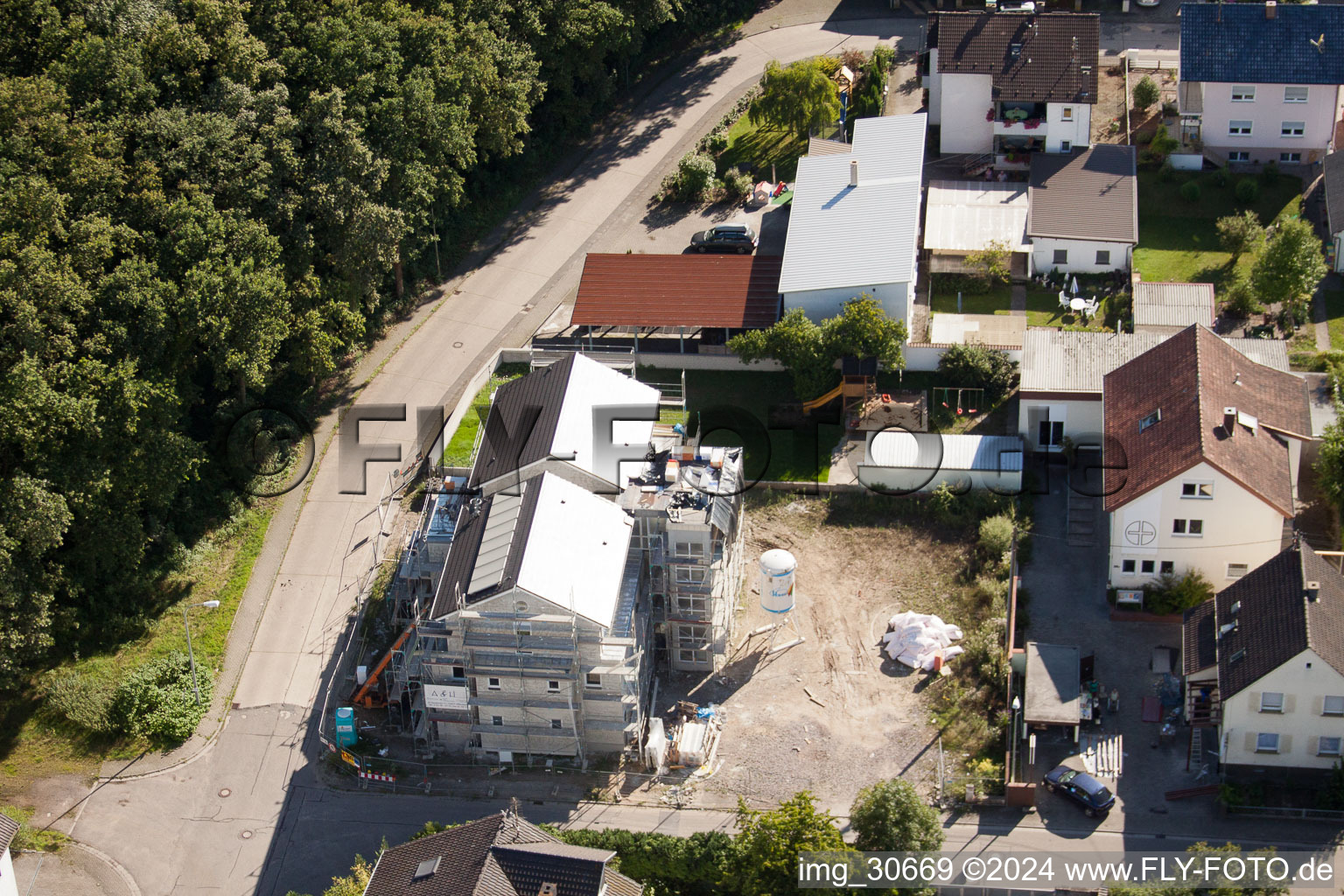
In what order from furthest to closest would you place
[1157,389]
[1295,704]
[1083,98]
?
1. [1083,98]
2. [1157,389]
3. [1295,704]

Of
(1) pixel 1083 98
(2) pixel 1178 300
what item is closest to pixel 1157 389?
(2) pixel 1178 300

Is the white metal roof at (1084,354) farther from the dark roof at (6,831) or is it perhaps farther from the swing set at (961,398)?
the dark roof at (6,831)

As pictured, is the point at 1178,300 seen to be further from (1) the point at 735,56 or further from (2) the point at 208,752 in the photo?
(2) the point at 208,752

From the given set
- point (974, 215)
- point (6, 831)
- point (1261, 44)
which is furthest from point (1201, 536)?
point (6, 831)

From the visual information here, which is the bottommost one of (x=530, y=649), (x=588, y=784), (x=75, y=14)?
Answer: (x=588, y=784)

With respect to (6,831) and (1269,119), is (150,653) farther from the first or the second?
(1269,119)
